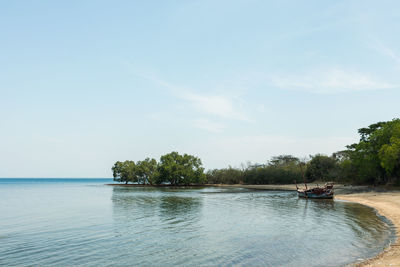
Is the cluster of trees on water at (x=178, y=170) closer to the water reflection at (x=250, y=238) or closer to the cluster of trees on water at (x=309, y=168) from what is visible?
the cluster of trees on water at (x=309, y=168)

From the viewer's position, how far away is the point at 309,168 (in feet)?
334

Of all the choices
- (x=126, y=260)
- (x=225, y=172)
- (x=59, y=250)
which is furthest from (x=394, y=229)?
(x=225, y=172)

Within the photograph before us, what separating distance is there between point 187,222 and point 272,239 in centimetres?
1001

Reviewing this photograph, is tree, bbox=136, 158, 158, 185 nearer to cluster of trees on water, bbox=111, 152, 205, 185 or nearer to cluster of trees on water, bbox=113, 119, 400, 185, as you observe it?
cluster of trees on water, bbox=113, 119, 400, 185

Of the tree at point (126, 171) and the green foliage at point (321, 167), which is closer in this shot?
the green foliage at point (321, 167)

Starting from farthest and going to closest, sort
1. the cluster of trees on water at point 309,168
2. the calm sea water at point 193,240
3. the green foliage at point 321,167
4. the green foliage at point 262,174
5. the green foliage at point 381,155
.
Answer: the green foliage at point 262,174, the green foliage at point 321,167, the cluster of trees on water at point 309,168, the green foliage at point 381,155, the calm sea water at point 193,240

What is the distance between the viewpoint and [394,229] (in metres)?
22.3

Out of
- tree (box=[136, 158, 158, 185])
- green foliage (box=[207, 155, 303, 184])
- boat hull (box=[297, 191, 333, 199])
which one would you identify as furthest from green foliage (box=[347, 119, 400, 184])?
tree (box=[136, 158, 158, 185])

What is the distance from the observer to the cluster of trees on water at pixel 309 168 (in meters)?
56.5

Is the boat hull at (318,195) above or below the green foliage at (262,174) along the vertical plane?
below

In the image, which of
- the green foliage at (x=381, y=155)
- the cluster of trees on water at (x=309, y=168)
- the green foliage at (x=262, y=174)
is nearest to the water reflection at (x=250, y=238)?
the green foliage at (x=381, y=155)

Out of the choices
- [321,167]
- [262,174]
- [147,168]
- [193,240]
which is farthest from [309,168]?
[193,240]

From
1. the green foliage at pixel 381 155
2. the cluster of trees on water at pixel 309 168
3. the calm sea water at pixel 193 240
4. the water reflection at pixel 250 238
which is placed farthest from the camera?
the cluster of trees on water at pixel 309 168

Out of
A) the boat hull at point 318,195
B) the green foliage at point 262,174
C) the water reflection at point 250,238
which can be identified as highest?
the green foliage at point 262,174
